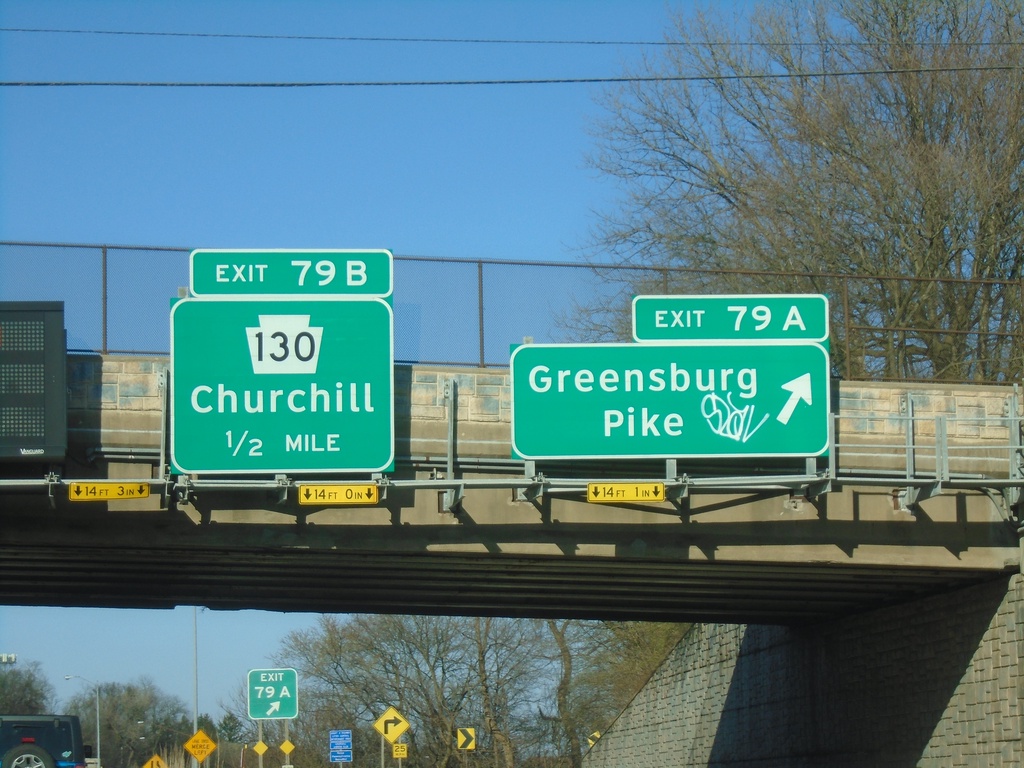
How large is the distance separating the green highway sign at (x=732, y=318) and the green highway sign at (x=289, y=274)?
3639 mm

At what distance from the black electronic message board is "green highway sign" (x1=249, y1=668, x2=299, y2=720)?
35.3ft

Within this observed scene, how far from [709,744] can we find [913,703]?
9.49m

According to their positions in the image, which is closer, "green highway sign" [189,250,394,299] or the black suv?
"green highway sign" [189,250,394,299]

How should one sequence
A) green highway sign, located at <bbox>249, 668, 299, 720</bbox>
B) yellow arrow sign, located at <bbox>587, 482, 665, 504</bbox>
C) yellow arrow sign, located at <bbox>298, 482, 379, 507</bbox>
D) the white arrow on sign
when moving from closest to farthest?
yellow arrow sign, located at <bbox>298, 482, 379, 507</bbox>, yellow arrow sign, located at <bbox>587, 482, 665, 504</bbox>, the white arrow on sign, green highway sign, located at <bbox>249, 668, 299, 720</bbox>

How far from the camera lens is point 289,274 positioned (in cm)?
1730

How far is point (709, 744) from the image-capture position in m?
30.5

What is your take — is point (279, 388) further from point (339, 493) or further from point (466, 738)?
point (466, 738)

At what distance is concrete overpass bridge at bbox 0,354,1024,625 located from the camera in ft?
56.7

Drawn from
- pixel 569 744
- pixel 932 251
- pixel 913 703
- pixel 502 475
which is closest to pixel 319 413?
pixel 502 475

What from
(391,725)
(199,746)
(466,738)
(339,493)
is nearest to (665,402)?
(339,493)

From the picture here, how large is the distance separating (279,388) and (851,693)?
1300 cm

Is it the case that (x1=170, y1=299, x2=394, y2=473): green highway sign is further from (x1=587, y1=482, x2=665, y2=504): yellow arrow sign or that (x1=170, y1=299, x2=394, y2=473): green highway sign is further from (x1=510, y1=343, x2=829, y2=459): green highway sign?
(x1=587, y1=482, x2=665, y2=504): yellow arrow sign

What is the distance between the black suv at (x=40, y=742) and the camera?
23.2 metres

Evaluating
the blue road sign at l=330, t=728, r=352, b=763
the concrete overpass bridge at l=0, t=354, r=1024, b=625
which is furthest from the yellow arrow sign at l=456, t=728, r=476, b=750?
the concrete overpass bridge at l=0, t=354, r=1024, b=625
